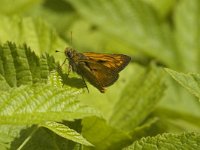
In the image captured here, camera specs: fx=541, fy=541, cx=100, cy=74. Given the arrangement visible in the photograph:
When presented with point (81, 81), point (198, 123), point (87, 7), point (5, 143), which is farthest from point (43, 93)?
point (87, 7)

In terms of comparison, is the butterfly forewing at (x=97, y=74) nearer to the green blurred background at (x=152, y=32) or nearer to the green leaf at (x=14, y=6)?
the green blurred background at (x=152, y=32)

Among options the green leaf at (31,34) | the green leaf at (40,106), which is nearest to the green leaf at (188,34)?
the green leaf at (31,34)

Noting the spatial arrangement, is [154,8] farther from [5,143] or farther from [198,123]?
[5,143]

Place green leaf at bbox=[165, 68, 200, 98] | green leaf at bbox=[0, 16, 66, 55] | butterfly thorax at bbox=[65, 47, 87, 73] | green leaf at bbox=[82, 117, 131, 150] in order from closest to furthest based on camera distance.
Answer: green leaf at bbox=[165, 68, 200, 98] < green leaf at bbox=[82, 117, 131, 150] < butterfly thorax at bbox=[65, 47, 87, 73] < green leaf at bbox=[0, 16, 66, 55]

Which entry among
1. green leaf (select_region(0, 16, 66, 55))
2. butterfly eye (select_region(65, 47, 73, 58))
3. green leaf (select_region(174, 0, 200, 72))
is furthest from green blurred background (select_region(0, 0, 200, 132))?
butterfly eye (select_region(65, 47, 73, 58))

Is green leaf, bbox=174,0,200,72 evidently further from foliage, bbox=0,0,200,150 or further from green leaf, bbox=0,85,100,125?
green leaf, bbox=0,85,100,125

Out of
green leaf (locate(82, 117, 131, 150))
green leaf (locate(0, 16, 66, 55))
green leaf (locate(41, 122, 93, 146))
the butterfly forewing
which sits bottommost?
green leaf (locate(82, 117, 131, 150))

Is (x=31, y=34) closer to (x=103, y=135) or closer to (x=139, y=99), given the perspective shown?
(x=139, y=99)

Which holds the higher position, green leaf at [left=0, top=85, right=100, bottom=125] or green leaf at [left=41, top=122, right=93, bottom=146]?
green leaf at [left=0, top=85, right=100, bottom=125]
